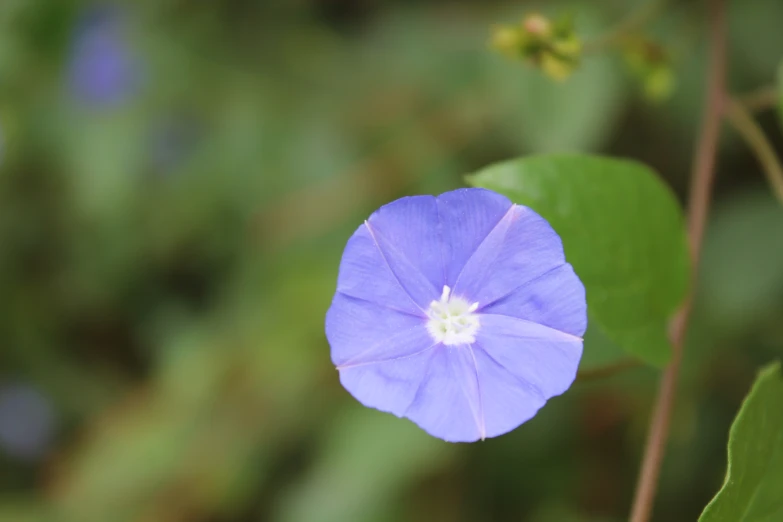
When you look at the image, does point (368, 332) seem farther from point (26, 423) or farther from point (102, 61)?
point (26, 423)

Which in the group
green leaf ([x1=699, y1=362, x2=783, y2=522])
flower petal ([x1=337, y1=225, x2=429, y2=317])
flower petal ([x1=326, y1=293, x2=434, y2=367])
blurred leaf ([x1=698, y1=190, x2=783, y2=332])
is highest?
blurred leaf ([x1=698, y1=190, x2=783, y2=332])

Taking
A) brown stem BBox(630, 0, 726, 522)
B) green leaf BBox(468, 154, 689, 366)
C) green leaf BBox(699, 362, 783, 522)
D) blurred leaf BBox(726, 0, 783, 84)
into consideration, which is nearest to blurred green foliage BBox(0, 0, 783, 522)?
blurred leaf BBox(726, 0, 783, 84)

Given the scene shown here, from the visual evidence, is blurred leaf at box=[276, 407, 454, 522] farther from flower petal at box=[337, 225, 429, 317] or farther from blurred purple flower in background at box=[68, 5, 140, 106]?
blurred purple flower in background at box=[68, 5, 140, 106]

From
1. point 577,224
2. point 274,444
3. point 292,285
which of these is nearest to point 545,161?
point 577,224

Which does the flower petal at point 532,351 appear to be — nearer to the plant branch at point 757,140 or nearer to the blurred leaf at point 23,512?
the plant branch at point 757,140

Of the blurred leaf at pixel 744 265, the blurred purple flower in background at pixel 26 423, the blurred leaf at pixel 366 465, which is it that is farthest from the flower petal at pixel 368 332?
the blurred purple flower in background at pixel 26 423
